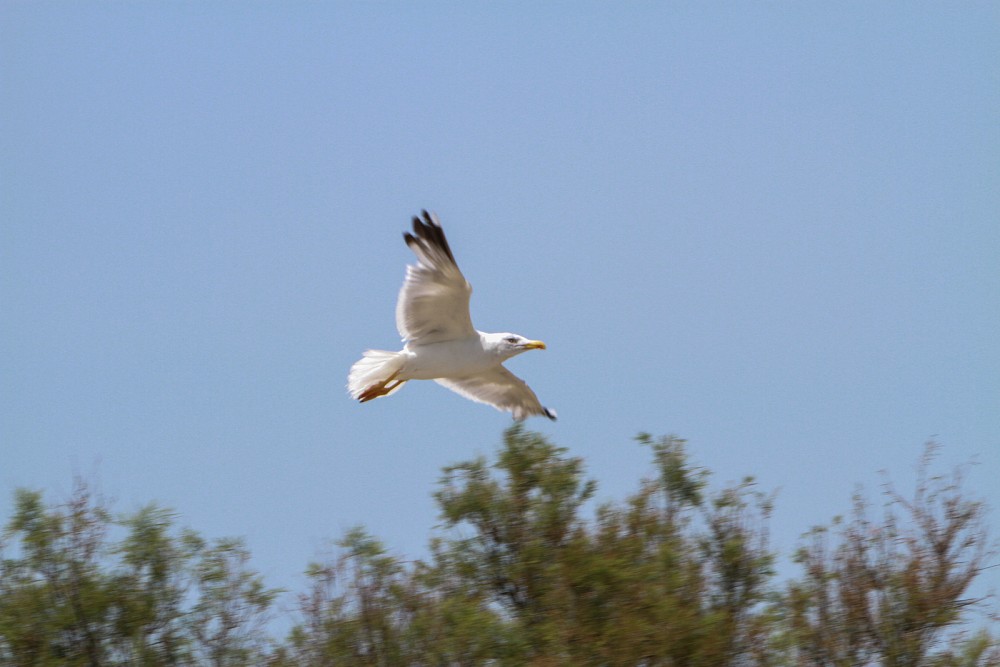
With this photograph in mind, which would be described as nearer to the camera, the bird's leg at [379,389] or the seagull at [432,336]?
the seagull at [432,336]

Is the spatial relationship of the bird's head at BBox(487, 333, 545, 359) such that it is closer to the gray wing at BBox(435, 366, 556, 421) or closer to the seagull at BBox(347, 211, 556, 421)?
the seagull at BBox(347, 211, 556, 421)

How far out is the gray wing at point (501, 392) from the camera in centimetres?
1362

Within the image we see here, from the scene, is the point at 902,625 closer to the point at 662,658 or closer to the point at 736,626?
the point at 736,626

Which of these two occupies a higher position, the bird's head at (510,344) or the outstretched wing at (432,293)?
the outstretched wing at (432,293)

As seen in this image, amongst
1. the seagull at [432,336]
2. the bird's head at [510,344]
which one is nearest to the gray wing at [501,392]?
the seagull at [432,336]

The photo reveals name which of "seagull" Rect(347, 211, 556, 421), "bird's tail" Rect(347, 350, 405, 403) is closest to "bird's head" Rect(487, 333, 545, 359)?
"seagull" Rect(347, 211, 556, 421)

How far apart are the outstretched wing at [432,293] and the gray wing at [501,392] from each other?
1.26m

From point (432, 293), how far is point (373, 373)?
1065mm

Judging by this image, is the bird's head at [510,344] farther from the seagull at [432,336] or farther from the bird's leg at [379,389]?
the bird's leg at [379,389]

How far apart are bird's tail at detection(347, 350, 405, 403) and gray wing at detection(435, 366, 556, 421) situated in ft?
3.93

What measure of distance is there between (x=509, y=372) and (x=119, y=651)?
4.56 meters

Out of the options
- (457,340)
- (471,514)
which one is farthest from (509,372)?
(471,514)

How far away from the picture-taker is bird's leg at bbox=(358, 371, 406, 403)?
41.4 ft

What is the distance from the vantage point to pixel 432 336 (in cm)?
1244
